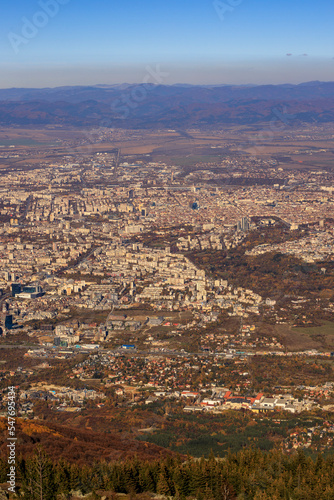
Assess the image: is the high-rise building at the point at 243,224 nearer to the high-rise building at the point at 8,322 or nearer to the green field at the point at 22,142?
the high-rise building at the point at 8,322

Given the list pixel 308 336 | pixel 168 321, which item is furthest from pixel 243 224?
pixel 308 336

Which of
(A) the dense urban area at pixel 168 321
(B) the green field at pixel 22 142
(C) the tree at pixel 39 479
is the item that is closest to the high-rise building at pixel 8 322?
(A) the dense urban area at pixel 168 321

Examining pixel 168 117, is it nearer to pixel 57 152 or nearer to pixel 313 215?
pixel 57 152

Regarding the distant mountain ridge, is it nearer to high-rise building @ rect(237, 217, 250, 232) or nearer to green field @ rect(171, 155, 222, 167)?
green field @ rect(171, 155, 222, 167)

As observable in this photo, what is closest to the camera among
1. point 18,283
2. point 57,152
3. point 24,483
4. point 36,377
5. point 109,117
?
point 24,483

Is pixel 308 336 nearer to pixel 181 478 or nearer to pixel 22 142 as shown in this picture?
pixel 181 478

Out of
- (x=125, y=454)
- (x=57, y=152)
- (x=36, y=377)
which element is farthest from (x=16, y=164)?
(x=125, y=454)

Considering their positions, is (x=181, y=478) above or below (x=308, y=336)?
above
